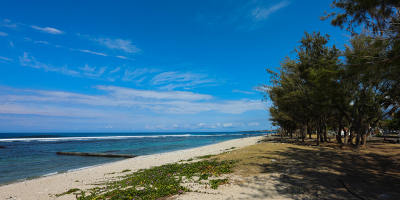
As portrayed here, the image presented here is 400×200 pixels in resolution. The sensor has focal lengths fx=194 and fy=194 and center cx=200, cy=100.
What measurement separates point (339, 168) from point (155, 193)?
28.0ft

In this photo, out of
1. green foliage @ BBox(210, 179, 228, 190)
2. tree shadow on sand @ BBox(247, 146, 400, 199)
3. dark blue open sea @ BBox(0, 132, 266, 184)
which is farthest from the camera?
dark blue open sea @ BBox(0, 132, 266, 184)

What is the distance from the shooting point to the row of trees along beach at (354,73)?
22.3ft

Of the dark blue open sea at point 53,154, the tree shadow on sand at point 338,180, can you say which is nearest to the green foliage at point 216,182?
the tree shadow on sand at point 338,180

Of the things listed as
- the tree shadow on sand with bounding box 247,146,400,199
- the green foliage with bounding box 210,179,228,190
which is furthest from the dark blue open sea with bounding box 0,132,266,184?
the tree shadow on sand with bounding box 247,146,400,199

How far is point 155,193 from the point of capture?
21.4 feet

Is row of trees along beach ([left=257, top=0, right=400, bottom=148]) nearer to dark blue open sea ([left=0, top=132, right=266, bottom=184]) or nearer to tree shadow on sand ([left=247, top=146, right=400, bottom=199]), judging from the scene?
tree shadow on sand ([left=247, top=146, right=400, bottom=199])

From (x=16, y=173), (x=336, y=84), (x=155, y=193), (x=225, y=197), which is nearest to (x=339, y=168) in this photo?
(x=336, y=84)

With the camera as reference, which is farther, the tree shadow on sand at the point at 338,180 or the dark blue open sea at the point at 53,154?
the dark blue open sea at the point at 53,154

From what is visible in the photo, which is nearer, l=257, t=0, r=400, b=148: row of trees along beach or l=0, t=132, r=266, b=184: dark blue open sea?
l=257, t=0, r=400, b=148: row of trees along beach

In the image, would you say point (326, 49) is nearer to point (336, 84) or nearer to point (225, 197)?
point (336, 84)

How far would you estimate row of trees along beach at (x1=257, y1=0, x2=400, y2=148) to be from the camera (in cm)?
679

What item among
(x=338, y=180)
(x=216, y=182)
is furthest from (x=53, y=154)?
(x=338, y=180)

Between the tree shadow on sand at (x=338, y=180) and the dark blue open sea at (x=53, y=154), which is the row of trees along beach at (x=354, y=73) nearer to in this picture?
the tree shadow on sand at (x=338, y=180)

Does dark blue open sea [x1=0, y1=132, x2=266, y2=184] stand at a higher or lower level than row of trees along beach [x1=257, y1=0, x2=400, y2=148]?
lower
